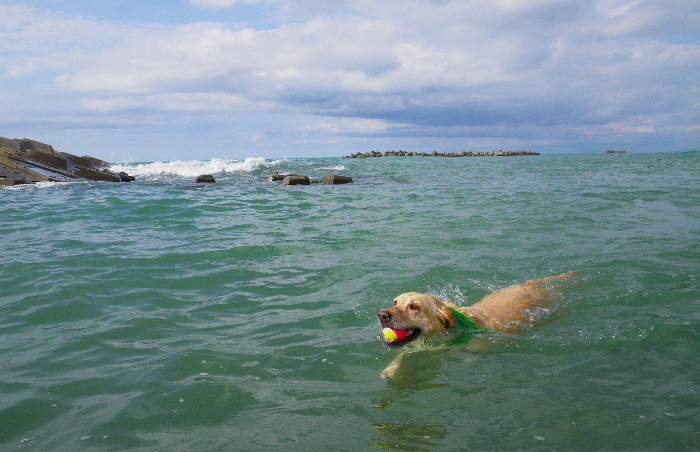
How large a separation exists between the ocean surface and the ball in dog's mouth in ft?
0.90

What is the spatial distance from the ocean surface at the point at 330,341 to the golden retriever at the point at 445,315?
9.4 inches

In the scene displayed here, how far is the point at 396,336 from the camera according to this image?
4762mm

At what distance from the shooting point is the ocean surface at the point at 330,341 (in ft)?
10.9

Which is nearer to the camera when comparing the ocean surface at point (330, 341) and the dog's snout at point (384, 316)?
the ocean surface at point (330, 341)

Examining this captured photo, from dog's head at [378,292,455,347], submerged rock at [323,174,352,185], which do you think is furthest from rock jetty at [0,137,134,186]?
dog's head at [378,292,455,347]

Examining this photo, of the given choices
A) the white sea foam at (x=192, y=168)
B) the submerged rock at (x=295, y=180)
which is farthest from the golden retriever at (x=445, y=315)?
the white sea foam at (x=192, y=168)

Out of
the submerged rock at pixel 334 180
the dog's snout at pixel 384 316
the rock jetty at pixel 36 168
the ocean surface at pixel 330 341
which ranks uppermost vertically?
the rock jetty at pixel 36 168

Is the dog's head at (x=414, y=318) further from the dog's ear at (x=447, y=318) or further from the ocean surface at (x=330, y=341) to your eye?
the ocean surface at (x=330, y=341)

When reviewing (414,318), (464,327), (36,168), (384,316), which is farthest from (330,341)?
(36,168)

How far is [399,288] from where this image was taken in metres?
7.06

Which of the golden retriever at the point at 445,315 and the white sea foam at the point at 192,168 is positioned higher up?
the white sea foam at the point at 192,168

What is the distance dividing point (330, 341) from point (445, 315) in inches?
53.0

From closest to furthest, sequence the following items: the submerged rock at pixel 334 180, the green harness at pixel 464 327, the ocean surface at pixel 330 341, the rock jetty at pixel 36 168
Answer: the ocean surface at pixel 330 341
the green harness at pixel 464 327
the rock jetty at pixel 36 168
the submerged rock at pixel 334 180

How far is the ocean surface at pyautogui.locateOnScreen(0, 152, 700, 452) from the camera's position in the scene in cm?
333
